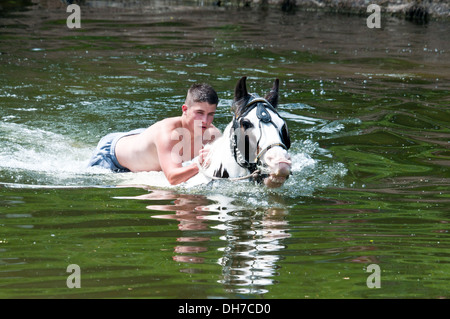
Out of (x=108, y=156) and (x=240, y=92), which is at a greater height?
(x=240, y=92)

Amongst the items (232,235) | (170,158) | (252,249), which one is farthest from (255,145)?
(170,158)

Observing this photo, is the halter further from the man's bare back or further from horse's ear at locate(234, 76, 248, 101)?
the man's bare back

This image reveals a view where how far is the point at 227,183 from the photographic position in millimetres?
5145

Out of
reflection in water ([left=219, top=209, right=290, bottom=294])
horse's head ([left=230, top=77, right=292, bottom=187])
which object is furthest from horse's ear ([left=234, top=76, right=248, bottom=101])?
reflection in water ([left=219, top=209, right=290, bottom=294])

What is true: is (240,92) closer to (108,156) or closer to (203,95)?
(203,95)

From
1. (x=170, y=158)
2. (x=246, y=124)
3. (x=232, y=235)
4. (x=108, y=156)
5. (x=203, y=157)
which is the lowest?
(x=232, y=235)

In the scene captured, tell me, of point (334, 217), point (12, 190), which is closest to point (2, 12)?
point (12, 190)

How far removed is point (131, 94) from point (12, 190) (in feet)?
15.2

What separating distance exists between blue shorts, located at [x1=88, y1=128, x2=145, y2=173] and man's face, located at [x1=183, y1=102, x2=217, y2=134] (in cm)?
126

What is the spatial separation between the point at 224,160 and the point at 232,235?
2.38ft

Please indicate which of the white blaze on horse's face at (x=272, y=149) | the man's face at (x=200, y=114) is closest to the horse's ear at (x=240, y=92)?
the white blaze on horse's face at (x=272, y=149)

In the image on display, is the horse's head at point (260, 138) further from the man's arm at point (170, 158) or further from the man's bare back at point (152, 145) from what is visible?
the man's bare back at point (152, 145)

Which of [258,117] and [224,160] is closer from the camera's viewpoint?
[258,117]

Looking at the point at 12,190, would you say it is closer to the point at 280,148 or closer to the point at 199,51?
the point at 280,148
